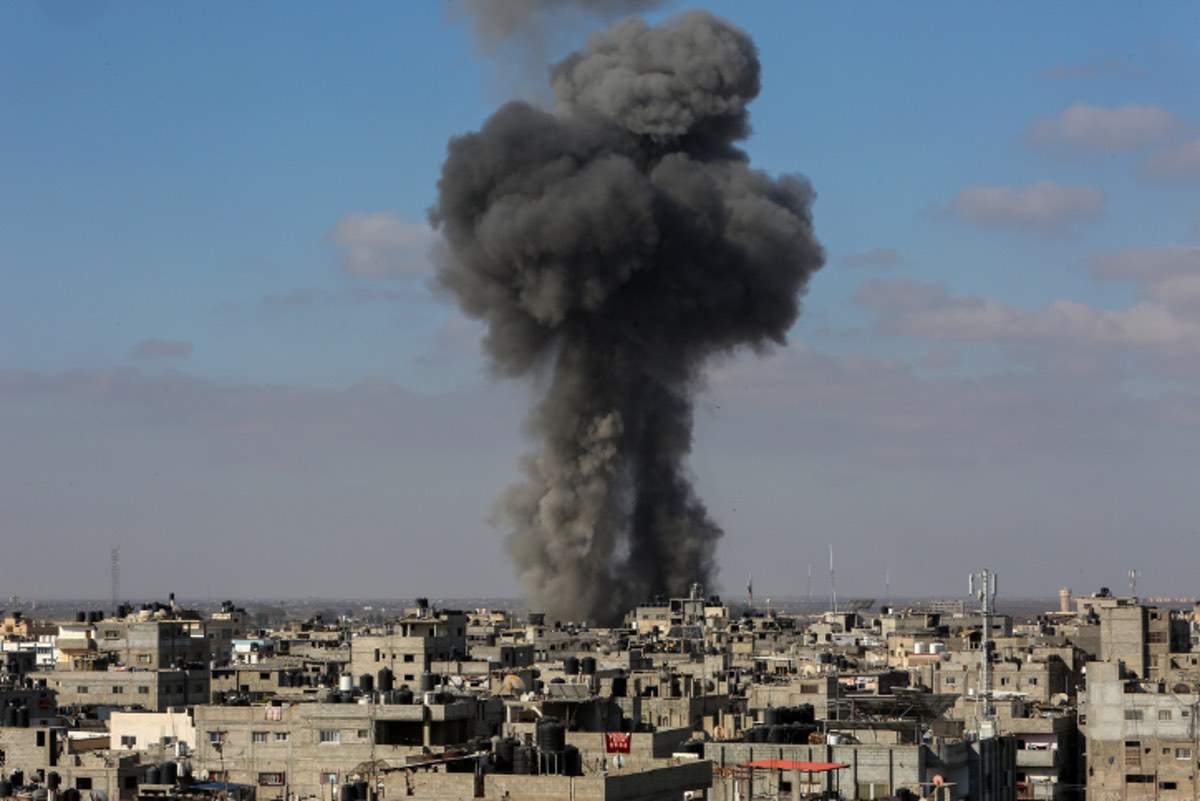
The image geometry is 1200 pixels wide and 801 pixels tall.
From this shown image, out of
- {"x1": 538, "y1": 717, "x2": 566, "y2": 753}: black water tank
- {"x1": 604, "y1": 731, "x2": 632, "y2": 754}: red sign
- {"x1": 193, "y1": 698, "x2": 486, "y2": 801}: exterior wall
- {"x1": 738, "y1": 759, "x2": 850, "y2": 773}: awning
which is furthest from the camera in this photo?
{"x1": 193, "y1": 698, "x2": 486, "y2": 801}: exterior wall

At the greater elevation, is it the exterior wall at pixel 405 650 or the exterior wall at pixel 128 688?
the exterior wall at pixel 405 650

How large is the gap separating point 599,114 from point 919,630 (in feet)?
117

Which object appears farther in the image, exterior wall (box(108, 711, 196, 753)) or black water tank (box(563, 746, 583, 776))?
exterior wall (box(108, 711, 196, 753))

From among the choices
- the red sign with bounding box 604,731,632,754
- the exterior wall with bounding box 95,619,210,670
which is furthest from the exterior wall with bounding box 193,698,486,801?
the exterior wall with bounding box 95,619,210,670

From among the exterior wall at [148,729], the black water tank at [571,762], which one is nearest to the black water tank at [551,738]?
the black water tank at [571,762]

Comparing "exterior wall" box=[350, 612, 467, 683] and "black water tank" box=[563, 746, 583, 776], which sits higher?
"exterior wall" box=[350, 612, 467, 683]

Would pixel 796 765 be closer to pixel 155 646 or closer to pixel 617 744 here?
pixel 617 744

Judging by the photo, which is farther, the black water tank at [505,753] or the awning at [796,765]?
the awning at [796,765]

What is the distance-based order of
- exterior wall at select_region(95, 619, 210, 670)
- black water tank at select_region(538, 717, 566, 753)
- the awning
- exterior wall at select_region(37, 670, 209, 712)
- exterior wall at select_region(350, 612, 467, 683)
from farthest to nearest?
exterior wall at select_region(95, 619, 210, 670), exterior wall at select_region(350, 612, 467, 683), exterior wall at select_region(37, 670, 209, 712), the awning, black water tank at select_region(538, 717, 566, 753)

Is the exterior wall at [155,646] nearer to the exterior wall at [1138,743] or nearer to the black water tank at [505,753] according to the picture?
the exterior wall at [1138,743]

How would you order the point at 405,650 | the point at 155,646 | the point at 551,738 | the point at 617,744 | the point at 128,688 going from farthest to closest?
1. the point at 155,646
2. the point at 405,650
3. the point at 128,688
4. the point at 617,744
5. the point at 551,738

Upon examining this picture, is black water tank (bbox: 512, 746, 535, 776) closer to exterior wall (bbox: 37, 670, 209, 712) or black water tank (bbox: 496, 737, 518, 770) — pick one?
black water tank (bbox: 496, 737, 518, 770)

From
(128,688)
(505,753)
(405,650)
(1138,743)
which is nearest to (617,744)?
(505,753)

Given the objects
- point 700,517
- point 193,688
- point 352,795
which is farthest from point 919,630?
point 352,795
